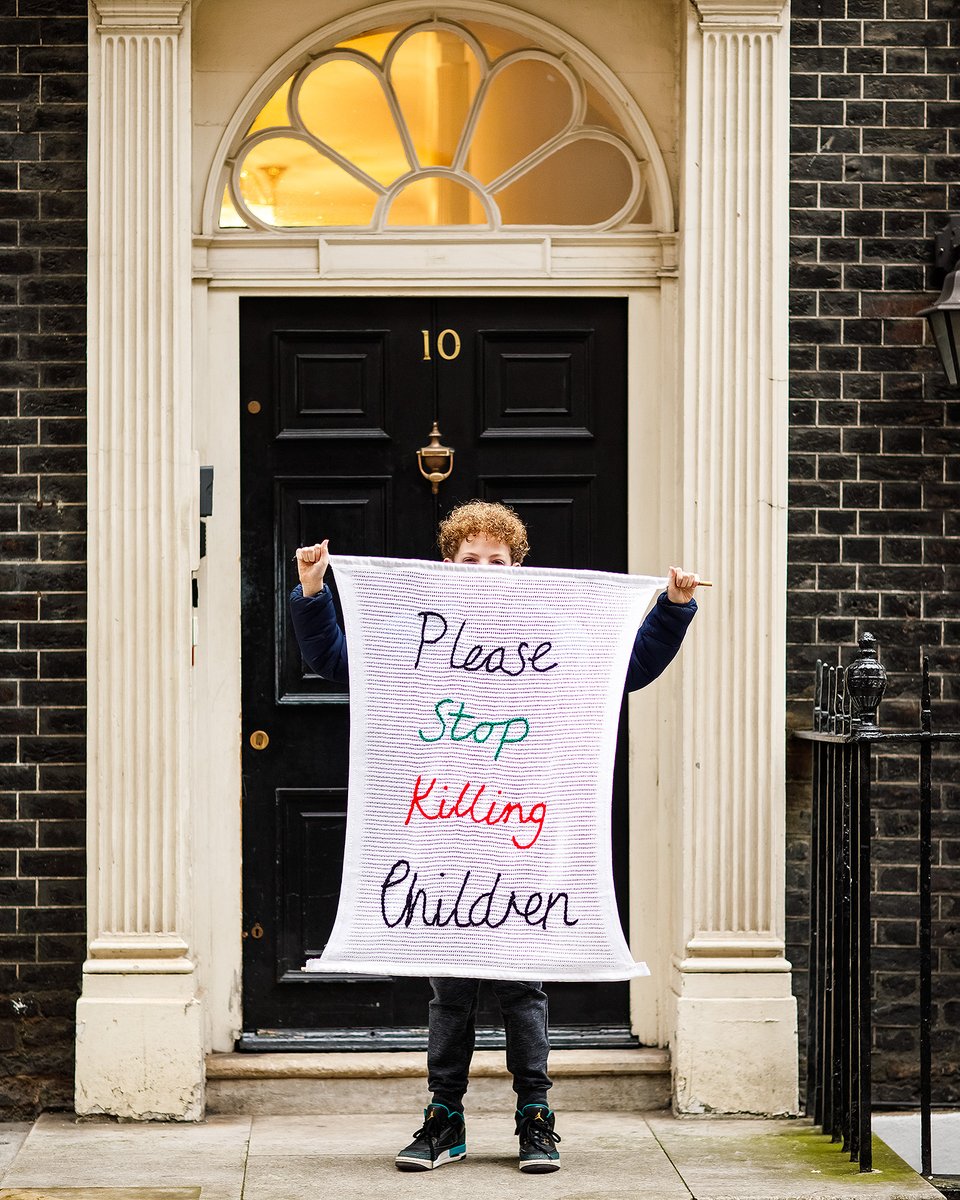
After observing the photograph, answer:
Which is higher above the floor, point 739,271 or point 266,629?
point 739,271

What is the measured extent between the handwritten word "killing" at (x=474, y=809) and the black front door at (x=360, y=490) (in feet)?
4.42

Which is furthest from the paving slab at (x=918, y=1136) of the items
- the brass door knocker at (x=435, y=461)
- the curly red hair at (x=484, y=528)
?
the brass door knocker at (x=435, y=461)

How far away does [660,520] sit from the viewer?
5980 millimetres

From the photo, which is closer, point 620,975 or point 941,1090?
point 620,975

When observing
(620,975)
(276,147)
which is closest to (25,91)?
(276,147)

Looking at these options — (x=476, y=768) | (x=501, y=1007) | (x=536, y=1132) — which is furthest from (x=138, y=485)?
(x=536, y=1132)

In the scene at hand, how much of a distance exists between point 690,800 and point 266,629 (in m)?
1.64

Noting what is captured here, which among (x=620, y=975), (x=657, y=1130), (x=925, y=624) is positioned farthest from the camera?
(x=925, y=624)

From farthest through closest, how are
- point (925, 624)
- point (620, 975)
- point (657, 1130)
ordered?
point (925, 624), point (657, 1130), point (620, 975)

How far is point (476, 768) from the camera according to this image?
15.3 feet

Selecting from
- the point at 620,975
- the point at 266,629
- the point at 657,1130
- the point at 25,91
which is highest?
the point at 25,91

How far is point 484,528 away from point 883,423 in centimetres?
183

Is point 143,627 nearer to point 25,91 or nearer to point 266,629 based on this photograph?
point 266,629

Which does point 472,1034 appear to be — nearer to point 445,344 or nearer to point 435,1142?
point 435,1142
